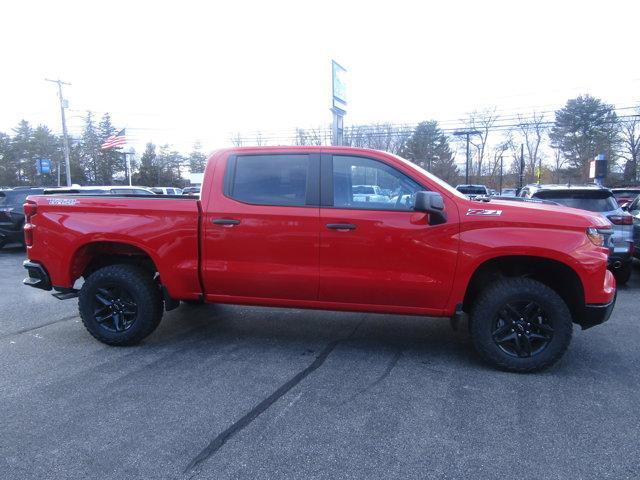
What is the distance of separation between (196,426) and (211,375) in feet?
2.93

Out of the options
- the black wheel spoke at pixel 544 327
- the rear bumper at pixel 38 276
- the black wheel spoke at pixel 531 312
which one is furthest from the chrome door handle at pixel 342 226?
the rear bumper at pixel 38 276

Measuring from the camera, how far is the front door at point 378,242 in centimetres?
423

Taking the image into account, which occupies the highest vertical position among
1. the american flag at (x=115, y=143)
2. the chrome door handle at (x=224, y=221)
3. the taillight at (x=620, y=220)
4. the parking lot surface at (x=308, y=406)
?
the american flag at (x=115, y=143)

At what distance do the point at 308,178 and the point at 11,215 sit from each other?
11.1 metres

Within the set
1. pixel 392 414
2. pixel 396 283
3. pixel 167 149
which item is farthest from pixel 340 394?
pixel 167 149

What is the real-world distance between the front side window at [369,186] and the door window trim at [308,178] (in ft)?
0.55

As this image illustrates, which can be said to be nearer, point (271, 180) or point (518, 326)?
point (518, 326)

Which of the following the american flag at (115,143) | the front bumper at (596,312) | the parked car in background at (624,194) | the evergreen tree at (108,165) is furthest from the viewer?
the evergreen tree at (108,165)

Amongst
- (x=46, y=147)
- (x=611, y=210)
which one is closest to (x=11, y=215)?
(x=611, y=210)

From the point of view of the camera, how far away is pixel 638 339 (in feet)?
16.9

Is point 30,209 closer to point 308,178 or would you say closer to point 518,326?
point 308,178

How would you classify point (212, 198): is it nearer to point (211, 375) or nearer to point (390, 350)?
point (211, 375)

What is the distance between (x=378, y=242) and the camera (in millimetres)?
4277

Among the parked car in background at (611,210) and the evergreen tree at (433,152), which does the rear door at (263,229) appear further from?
the evergreen tree at (433,152)
